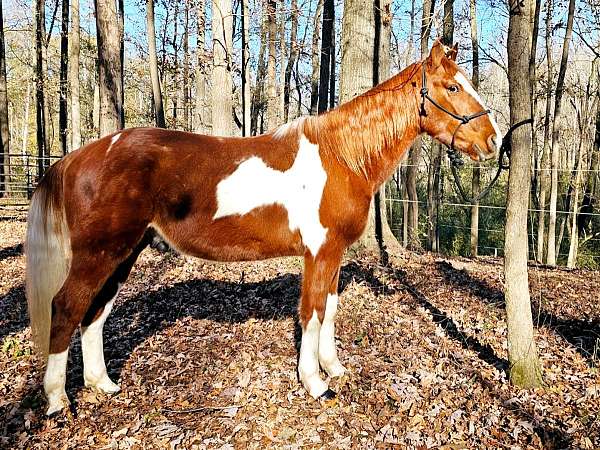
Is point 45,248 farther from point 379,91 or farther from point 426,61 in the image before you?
point 426,61

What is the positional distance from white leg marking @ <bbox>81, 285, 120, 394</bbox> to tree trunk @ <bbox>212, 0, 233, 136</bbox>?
5459 mm

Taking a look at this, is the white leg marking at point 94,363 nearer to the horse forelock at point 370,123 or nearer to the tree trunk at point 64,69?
the horse forelock at point 370,123

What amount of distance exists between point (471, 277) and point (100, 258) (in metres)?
5.77

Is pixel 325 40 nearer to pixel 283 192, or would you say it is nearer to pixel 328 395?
pixel 283 192

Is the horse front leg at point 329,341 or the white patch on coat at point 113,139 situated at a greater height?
the white patch on coat at point 113,139

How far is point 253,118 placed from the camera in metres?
25.4

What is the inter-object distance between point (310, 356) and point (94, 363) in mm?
1847

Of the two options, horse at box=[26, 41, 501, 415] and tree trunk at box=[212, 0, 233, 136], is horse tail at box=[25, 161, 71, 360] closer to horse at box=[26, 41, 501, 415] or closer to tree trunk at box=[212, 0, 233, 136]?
horse at box=[26, 41, 501, 415]

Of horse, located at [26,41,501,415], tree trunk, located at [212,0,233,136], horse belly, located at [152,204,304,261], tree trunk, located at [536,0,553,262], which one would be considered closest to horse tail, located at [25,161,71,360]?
horse, located at [26,41,501,415]

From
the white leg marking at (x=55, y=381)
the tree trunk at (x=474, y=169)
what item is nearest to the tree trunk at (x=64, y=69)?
the tree trunk at (x=474, y=169)

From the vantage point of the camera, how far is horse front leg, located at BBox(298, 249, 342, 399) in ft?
11.5

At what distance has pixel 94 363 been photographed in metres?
3.65

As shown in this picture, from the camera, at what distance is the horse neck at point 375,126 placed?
11.9 ft

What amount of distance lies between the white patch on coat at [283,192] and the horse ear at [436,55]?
1.30m
